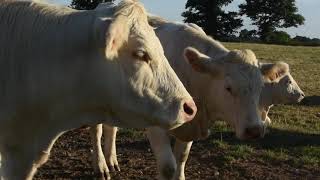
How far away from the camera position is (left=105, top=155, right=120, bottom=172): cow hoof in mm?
7990

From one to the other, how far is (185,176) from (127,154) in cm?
119

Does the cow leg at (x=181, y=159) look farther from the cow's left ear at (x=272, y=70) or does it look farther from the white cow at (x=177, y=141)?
the cow's left ear at (x=272, y=70)

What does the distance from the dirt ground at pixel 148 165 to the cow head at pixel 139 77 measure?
3.69 m

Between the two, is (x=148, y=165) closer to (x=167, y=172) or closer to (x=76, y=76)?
(x=167, y=172)

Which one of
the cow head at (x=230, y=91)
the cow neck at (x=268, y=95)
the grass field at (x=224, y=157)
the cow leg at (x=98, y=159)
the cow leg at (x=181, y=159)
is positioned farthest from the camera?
the cow neck at (x=268, y=95)

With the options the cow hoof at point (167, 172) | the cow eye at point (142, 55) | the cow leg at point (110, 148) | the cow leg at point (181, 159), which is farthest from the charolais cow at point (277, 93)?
the cow eye at point (142, 55)

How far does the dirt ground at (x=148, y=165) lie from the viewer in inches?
307

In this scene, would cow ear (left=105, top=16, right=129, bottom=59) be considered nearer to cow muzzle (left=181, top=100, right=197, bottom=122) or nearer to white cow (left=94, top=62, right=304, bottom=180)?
cow muzzle (left=181, top=100, right=197, bottom=122)

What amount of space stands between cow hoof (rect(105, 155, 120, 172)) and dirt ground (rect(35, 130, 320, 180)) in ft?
0.30

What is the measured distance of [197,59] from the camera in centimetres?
665

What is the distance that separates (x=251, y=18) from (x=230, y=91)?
→ 2699 inches

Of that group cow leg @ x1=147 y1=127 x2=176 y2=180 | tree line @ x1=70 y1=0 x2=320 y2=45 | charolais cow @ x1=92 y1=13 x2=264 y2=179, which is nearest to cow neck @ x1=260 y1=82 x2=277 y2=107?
charolais cow @ x1=92 y1=13 x2=264 y2=179

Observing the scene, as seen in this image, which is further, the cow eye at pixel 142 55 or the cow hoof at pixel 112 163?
the cow hoof at pixel 112 163

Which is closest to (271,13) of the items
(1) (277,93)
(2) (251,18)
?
(2) (251,18)
